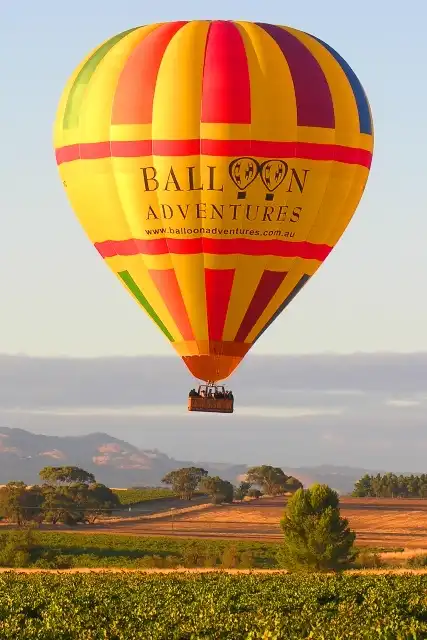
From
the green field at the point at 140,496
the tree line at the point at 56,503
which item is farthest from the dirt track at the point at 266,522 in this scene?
the green field at the point at 140,496

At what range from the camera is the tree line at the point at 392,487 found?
156500 millimetres

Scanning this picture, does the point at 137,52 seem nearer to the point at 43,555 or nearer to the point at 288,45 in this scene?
the point at 288,45

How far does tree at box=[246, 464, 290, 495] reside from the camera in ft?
526

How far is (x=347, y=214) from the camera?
48688 mm

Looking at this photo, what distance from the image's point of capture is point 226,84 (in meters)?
45.2

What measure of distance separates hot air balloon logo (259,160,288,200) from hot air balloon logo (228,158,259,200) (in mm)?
279

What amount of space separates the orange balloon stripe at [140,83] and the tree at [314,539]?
30.8m

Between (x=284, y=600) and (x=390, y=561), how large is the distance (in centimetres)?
3411

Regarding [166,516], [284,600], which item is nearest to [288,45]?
[284,600]

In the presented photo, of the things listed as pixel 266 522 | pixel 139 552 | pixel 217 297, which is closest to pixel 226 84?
pixel 217 297

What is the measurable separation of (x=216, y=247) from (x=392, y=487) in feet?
379

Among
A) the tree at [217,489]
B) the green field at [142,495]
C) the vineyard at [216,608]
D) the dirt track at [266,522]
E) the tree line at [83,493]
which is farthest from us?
the green field at [142,495]

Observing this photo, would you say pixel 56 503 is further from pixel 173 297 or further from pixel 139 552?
pixel 173 297

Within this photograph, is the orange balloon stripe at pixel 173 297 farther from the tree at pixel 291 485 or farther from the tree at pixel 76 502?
the tree at pixel 291 485
